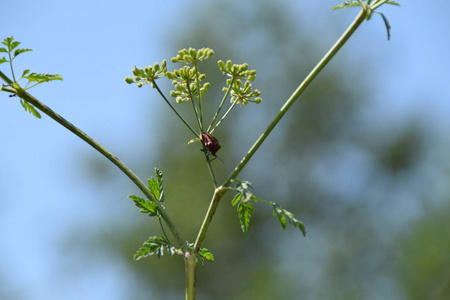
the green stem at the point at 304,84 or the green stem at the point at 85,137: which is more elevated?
the green stem at the point at 304,84

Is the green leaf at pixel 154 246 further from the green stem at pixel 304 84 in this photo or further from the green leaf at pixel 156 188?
the green stem at pixel 304 84

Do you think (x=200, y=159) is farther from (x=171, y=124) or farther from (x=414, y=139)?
(x=414, y=139)

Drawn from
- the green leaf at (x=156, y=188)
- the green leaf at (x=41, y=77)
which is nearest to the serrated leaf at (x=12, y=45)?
the green leaf at (x=41, y=77)

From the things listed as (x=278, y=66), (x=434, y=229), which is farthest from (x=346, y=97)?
(x=434, y=229)

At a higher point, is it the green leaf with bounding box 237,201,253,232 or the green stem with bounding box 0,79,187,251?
the green leaf with bounding box 237,201,253,232

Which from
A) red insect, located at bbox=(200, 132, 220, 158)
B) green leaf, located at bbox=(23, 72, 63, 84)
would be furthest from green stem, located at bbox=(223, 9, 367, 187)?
green leaf, located at bbox=(23, 72, 63, 84)

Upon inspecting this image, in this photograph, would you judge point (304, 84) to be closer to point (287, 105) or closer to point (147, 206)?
point (287, 105)

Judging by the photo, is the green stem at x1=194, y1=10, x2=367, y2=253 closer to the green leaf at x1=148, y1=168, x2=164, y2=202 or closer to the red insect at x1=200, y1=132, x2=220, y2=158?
the red insect at x1=200, y1=132, x2=220, y2=158

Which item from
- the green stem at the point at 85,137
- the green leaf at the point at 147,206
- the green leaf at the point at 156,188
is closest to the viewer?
the green stem at the point at 85,137

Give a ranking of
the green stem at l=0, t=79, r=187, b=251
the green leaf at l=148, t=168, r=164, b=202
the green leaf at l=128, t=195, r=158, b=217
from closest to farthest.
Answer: the green stem at l=0, t=79, r=187, b=251 → the green leaf at l=128, t=195, r=158, b=217 → the green leaf at l=148, t=168, r=164, b=202

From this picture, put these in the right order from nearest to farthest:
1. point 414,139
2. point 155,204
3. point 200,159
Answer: point 155,204
point 200,159
point 414,139

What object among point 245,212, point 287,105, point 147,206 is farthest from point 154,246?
point 287,105
